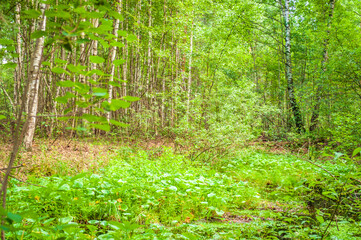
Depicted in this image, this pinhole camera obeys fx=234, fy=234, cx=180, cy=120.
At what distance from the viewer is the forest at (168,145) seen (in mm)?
1176

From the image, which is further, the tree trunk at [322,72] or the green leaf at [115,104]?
the tree trunk at [322,72]

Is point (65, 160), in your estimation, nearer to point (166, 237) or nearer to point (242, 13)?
→ point (166, 237)

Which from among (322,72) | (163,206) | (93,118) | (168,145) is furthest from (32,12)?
(322,72)

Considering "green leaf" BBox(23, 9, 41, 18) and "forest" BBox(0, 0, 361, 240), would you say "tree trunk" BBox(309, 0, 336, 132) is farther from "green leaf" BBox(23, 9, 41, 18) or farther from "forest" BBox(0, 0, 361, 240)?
"green leaf" BBox(23, 9, 41, 18)

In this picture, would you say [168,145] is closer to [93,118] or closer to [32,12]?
[93,118]

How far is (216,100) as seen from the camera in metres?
10.7

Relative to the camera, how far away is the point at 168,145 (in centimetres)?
884

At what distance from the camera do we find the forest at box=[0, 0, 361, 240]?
1176 millimetres

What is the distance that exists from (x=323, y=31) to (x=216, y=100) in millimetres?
5265

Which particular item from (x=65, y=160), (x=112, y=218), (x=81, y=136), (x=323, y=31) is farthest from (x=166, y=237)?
(x=323, y=31)

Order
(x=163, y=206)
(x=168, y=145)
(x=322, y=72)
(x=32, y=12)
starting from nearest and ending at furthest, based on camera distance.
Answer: (x=32, y=12)
(x=163, y=206)
(x=168, y=145)
(x=322, y=72)

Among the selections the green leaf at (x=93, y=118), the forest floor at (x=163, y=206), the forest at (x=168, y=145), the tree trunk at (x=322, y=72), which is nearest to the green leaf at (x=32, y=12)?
the forest at (x=168, y=145)

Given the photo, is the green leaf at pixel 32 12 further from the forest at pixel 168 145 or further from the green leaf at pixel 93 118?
the green leaf at pixel 93 118

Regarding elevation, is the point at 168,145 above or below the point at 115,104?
below
